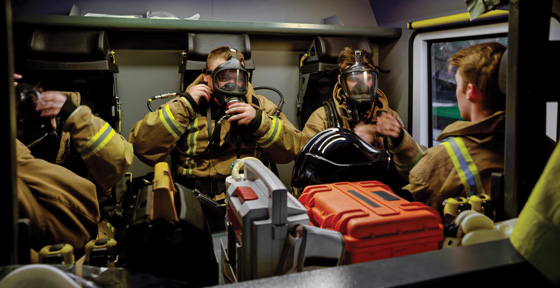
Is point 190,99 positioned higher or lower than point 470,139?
higher

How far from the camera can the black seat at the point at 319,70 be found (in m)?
3.46

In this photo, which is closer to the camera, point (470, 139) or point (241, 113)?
point (470, 139)

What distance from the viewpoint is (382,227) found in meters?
1.20

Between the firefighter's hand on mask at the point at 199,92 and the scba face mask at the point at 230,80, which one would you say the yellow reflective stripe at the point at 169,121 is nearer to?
the firefighter's hand on mask at the point at 199,92

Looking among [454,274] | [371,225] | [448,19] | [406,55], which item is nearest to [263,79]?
[406,55]

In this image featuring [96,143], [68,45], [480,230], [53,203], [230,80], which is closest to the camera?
[480,230]

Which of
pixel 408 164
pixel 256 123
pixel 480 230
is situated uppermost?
pixel 256 123

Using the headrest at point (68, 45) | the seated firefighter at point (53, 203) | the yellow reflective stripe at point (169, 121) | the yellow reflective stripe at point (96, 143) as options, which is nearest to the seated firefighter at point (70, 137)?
the yellow reflective stripe at point (96, 143)

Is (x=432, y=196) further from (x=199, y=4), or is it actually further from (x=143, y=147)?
(x=199, y=4)

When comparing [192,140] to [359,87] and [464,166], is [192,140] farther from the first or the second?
[464,166]

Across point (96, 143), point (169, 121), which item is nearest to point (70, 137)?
point (96, 143)

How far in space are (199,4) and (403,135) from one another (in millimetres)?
2442

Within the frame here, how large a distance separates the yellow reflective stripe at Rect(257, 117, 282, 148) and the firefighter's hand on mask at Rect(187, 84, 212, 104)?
53 centimetres

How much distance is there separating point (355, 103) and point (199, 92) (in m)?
1.18
